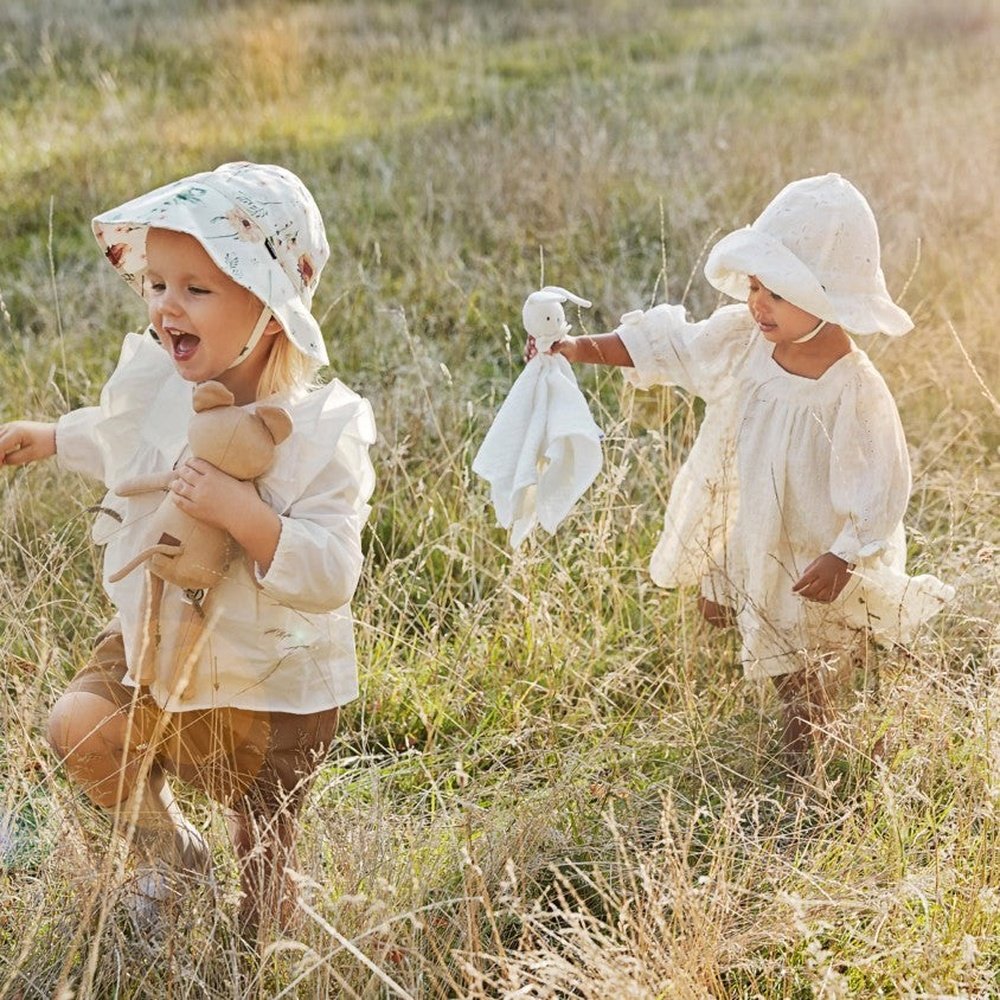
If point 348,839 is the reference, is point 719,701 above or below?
below

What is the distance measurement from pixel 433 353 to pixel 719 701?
6.54ft

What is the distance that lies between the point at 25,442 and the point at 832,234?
64.5 inches

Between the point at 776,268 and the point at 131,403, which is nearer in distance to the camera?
the point at 131,403

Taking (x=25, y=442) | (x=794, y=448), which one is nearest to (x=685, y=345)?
(x=794, y=448)

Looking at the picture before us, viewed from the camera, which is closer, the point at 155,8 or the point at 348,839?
the point at 348,839

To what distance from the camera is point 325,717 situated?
2.59 meters

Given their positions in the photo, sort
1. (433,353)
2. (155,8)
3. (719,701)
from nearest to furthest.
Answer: (719,701) → (433,353) → (155,8)

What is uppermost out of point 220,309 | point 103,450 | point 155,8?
point 220,309

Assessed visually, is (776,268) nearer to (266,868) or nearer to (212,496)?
(212,496)

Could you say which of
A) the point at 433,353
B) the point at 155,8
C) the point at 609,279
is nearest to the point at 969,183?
the point at 609,279

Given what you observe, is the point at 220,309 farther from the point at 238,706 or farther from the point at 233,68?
the point at 233,68

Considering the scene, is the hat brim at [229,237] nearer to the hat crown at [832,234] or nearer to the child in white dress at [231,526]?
the child in white dress at [231,526]

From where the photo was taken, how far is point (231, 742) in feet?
8.38

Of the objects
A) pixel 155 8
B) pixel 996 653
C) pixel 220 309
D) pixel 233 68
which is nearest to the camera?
pixel 220 309
